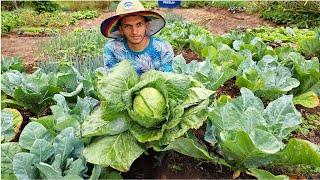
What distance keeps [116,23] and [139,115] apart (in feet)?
3.57

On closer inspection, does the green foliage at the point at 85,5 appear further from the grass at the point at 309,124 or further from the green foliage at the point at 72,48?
the grass at the point at 309,124

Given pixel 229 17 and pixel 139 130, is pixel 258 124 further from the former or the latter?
pixel 229 17

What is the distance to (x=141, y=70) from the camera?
2846mm

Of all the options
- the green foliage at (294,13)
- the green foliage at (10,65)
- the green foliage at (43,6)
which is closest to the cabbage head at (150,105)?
the green foliage at (10,65)

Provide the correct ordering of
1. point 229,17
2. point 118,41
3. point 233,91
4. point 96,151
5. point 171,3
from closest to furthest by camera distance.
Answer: point 96,151 → point 118,41 → point 233,91 → point 171,3 → point 229,17

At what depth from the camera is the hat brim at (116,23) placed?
2492mm

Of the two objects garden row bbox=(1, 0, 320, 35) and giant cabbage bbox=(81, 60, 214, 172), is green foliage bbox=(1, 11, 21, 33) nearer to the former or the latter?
garden row bbox=(1, 0, 320, 35)

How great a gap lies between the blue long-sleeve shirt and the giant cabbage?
880 millimetres

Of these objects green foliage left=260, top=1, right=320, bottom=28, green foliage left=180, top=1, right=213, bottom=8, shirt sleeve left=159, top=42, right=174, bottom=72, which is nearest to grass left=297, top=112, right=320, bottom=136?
shirt sleeve left=159, top=42, right=174, bottom=72

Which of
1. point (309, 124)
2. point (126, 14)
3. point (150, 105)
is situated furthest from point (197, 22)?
point (150, 105)

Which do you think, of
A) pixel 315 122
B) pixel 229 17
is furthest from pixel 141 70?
pixel 229 17

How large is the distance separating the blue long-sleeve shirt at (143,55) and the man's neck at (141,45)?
2 cm

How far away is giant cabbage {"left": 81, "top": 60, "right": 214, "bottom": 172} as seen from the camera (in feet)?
5.77

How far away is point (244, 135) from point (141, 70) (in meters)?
1.41
